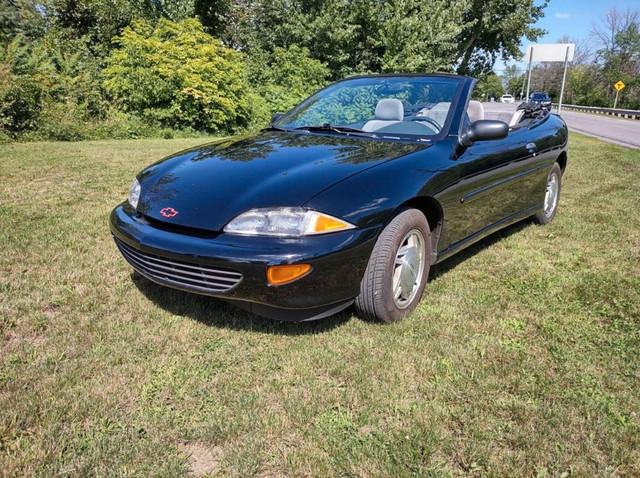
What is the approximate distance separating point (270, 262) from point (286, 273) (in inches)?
3.7

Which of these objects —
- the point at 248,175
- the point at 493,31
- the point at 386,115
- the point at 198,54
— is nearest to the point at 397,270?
the point at 248,175

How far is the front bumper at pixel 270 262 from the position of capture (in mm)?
2273

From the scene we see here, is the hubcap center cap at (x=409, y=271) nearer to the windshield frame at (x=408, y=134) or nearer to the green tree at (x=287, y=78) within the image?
the windshield frame at (x=408, y=134)

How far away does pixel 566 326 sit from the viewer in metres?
2.87

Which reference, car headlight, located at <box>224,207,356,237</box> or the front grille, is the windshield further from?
the front grille

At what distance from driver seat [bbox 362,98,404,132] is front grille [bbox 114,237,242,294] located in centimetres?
164

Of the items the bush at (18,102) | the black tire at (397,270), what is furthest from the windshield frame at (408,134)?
the bush at (18,102)

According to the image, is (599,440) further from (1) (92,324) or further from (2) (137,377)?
(1) (92,324)

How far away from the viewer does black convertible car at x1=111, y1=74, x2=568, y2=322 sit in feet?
7.66

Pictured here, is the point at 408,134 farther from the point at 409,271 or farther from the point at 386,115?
the point at 409,271

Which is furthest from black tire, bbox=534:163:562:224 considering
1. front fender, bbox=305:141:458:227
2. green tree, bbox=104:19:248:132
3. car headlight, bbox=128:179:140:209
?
green tree, bbox=104:19:248:132

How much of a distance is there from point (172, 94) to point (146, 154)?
4.42m

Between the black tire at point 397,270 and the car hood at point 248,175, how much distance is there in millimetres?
387

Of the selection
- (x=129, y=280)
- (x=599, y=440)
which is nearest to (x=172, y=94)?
(x=129, y=280)
